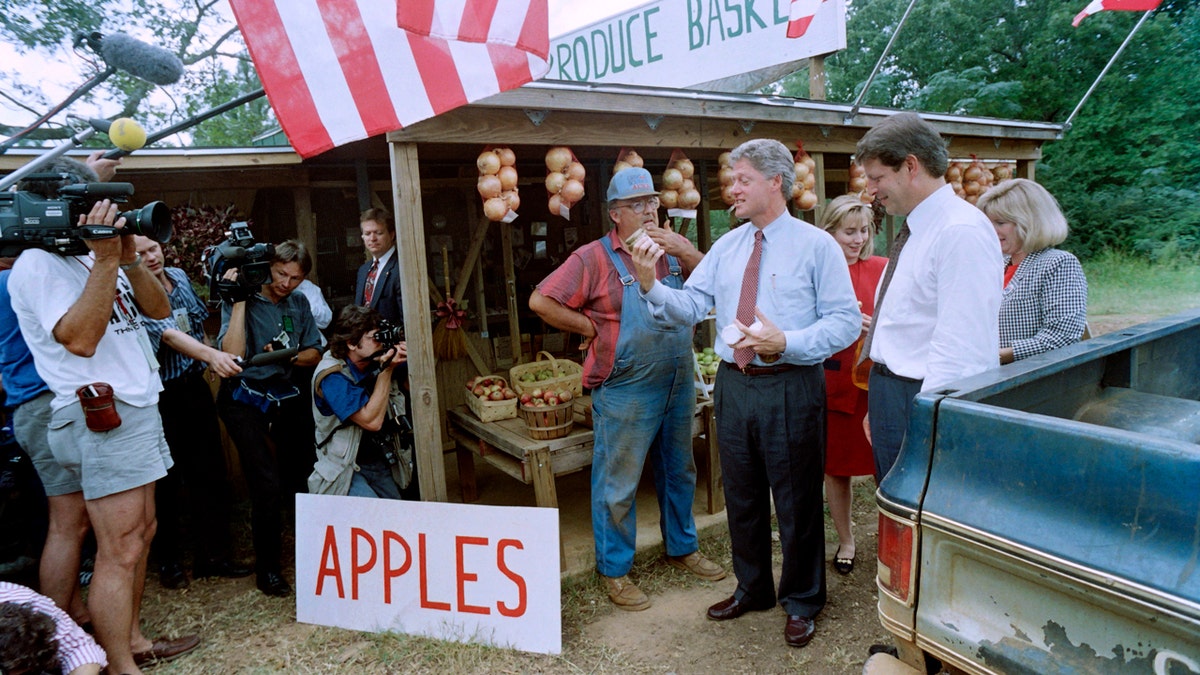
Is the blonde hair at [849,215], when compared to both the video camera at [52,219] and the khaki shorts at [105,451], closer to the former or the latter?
the video camera at [52,219]

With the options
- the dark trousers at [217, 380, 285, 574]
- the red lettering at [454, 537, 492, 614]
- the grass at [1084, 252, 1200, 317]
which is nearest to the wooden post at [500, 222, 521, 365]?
the dark trousers at [217, 380, 285, 574]

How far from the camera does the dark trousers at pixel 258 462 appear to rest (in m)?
3.47

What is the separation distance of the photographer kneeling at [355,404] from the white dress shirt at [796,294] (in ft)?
4.40

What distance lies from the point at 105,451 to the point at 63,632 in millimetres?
617

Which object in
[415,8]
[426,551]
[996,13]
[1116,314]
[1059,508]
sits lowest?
[1116,314]

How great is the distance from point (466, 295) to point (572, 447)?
10.7ft

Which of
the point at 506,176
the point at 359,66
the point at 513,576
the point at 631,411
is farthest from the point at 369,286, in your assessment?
the point at 513,576

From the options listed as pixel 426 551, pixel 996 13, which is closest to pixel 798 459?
pixel 426 551

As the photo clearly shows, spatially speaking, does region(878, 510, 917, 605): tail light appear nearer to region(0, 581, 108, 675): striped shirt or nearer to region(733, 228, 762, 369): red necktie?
region(733, 228, 762, 369): red necktie

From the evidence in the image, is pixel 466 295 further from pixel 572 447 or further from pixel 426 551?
pixel 426 551

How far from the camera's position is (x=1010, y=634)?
4.52 feet

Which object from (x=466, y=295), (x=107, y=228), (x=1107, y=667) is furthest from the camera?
(x=466, y=295)

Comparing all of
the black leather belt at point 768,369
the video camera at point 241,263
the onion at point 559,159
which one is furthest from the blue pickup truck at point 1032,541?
the video camera at point 241,263

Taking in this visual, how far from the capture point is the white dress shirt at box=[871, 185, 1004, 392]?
209 centimetres
